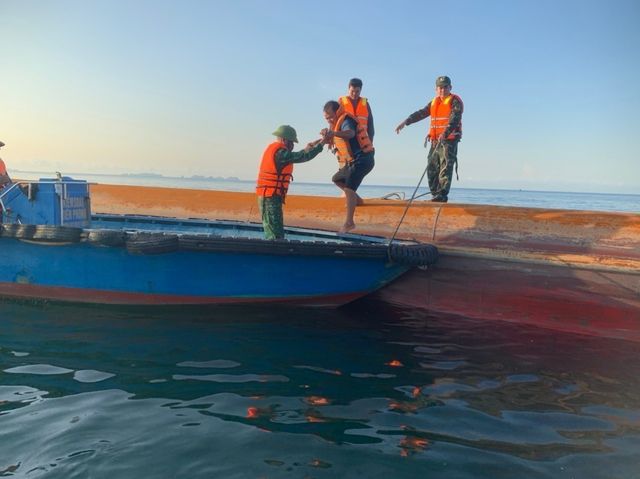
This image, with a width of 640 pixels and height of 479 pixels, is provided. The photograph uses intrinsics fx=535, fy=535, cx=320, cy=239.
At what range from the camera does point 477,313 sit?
652 centimetres

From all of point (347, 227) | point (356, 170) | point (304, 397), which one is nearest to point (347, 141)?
point (356, 170)

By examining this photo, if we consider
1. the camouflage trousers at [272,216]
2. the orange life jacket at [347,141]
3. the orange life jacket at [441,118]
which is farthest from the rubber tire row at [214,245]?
the orange life jacket at [441,118]

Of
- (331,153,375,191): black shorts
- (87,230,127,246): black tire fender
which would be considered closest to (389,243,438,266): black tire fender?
(331,153,375,191): black shorts

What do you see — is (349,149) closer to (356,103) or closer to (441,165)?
(356,103)

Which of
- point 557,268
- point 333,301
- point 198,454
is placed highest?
point 557,268

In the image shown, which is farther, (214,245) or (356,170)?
(356,170)

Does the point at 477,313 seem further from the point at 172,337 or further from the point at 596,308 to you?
the point at 172,337

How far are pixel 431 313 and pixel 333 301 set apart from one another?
1.23 m

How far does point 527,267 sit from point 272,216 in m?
3.10

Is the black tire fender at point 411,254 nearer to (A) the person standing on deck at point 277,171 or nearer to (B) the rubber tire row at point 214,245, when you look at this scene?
(B) the rubber tire row at point 214,245

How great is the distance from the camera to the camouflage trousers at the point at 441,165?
7691 mm

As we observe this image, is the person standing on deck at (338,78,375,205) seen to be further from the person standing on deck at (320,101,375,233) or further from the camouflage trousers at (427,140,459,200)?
the camouflage trousers at (427,140,459,200)

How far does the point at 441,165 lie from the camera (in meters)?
7.86

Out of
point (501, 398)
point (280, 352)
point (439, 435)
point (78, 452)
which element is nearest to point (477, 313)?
point (501, 398)
